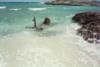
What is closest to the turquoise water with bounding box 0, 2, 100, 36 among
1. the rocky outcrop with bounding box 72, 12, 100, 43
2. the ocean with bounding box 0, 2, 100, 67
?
the ocean with bounding box 0, 2, 100, 67

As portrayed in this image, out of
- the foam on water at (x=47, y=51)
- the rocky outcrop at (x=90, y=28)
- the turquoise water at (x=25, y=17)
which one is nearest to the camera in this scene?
the foam on water at (x=47, y=51)

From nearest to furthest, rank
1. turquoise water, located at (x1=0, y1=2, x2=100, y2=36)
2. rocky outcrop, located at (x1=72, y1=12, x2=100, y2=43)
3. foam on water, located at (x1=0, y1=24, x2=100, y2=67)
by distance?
foam on water, located at (x1=0, y1=24, x2=100, y2=67) → rocky outcrop, located at (x1=72, y1=12, x2=100, y2=43) → turquoise water, located at (x1=0, y1=2, x2=100, y2=36)

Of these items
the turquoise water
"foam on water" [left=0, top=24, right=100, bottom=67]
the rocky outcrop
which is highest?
the rocky outcrop

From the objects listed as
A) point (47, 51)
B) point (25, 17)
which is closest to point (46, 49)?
point (47, 51)

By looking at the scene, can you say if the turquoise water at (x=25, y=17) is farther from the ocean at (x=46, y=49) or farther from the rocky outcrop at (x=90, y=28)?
the rocky outcrop at (x=90, y=28)

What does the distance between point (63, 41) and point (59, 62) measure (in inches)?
74.1

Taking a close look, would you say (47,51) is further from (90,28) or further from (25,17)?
(25,17)

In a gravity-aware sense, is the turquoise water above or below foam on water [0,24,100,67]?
Result: below

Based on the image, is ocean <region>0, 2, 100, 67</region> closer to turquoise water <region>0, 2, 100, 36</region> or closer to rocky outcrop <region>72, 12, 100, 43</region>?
rocky outcrop <region>72, 12, 100, 43</region>

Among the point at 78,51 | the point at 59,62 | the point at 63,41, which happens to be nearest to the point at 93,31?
the point at 63,41

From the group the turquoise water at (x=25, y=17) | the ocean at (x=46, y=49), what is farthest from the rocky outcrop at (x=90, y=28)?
the turquoise water at (x=25, y=17)

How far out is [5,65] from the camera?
5176 millimetres

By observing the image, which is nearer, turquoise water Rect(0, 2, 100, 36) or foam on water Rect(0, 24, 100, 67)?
foam on water Rect(0, 24, 100, 67)

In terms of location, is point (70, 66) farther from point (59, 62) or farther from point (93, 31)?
point (93, 31)
